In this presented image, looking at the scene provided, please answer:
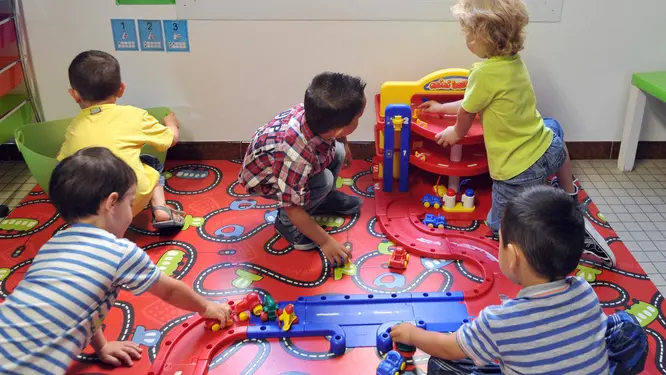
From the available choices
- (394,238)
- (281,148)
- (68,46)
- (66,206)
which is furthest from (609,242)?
(68,46)

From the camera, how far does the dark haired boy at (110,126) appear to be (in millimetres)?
1724

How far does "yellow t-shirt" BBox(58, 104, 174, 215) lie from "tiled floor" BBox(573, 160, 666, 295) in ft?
4.69

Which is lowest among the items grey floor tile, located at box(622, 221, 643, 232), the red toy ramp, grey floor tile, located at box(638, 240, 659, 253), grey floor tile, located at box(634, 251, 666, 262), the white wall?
the red toy ramp

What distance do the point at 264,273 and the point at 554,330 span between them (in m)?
0.87

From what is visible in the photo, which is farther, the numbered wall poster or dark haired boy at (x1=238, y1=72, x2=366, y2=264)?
the numbered wall poster

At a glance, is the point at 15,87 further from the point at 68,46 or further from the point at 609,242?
the point at 609,242

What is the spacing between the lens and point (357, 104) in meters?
1.52

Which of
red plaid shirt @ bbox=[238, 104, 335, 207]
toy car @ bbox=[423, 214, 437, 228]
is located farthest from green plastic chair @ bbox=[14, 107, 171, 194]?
toy car @ bbox=[423, 214, 437, 228]

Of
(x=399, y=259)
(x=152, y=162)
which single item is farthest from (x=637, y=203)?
(x=152, y=162)

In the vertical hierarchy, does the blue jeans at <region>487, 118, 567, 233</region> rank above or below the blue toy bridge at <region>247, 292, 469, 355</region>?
above

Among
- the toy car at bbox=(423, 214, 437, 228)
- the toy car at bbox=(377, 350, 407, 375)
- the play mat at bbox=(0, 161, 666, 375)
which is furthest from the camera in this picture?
the toy car at bbox=(423, 214, 437, 228)

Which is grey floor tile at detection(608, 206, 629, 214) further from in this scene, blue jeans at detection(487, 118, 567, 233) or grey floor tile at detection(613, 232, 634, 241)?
blue jeans at detection(487, 118, 567, 233)

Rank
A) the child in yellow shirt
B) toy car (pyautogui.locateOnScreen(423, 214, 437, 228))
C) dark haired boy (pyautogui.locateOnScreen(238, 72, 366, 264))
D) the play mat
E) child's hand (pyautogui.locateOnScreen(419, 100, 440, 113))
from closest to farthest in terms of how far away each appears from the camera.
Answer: the play mat < dark haired boy (pyautogui.locateOnScreen(238, 72, 366, 264)) < the child in yellow shirt < toy car (pyautogui.locateOnScreen(423, 214, 437, 228)) < child's hand (pyautogui.locateOnScreen(419, 100, 440, 113))

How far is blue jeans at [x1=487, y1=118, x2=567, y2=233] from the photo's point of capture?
1.69 metres
